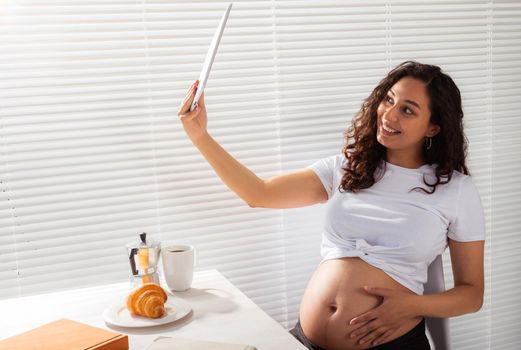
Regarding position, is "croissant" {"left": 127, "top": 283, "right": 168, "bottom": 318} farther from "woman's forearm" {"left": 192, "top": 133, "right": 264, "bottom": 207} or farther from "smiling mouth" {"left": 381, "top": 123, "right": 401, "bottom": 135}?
"smiling mouth" {"left": 381, "top": 123, "right": 401, "bottom": 135}

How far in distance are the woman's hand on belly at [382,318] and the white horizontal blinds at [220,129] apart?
0.47m

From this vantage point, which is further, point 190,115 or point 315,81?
point 315,81

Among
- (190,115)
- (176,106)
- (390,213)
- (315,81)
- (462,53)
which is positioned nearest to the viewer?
(190,115)

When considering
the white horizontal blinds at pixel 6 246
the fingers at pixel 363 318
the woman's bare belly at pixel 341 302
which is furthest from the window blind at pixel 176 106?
the fingers at pixel 363 318

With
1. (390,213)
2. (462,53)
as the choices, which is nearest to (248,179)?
(390,213)

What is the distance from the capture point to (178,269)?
156 cm

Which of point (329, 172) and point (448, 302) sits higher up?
point (329, 172)

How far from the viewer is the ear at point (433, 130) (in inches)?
67.7

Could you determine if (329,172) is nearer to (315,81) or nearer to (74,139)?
(315,81)

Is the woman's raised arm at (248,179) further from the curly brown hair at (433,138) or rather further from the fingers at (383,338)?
the fingers at (383,338)

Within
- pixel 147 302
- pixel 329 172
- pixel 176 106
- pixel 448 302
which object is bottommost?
pixel 448 302

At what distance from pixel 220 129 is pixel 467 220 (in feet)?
2.58

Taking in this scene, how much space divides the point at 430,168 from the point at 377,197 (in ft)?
0.64

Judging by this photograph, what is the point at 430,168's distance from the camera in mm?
1743
